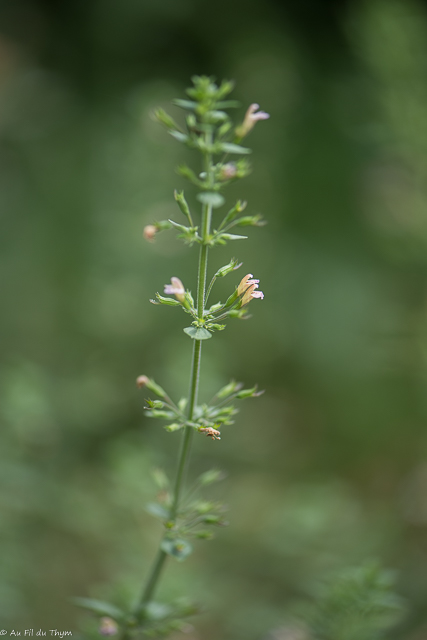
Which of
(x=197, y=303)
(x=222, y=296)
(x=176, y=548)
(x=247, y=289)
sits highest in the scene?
(x=222, y=296)

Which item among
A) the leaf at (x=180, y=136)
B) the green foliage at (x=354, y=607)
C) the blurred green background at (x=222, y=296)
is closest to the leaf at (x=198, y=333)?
the leaf at (x=180, y=136)

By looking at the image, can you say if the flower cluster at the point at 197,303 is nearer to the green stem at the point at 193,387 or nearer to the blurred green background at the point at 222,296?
the green stem at the point at 193,387

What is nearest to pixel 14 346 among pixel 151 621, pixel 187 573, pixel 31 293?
pixel 31 293

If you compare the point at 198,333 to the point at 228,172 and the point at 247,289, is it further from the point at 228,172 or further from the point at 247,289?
the point at 228,172

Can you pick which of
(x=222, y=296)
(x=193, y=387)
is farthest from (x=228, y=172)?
(x=222, y=296)

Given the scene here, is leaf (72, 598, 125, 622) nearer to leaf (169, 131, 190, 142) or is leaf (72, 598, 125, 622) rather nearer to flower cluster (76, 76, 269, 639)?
flower cluster (76, 76, 269, 639)

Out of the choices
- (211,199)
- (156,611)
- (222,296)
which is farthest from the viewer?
(222,296)
